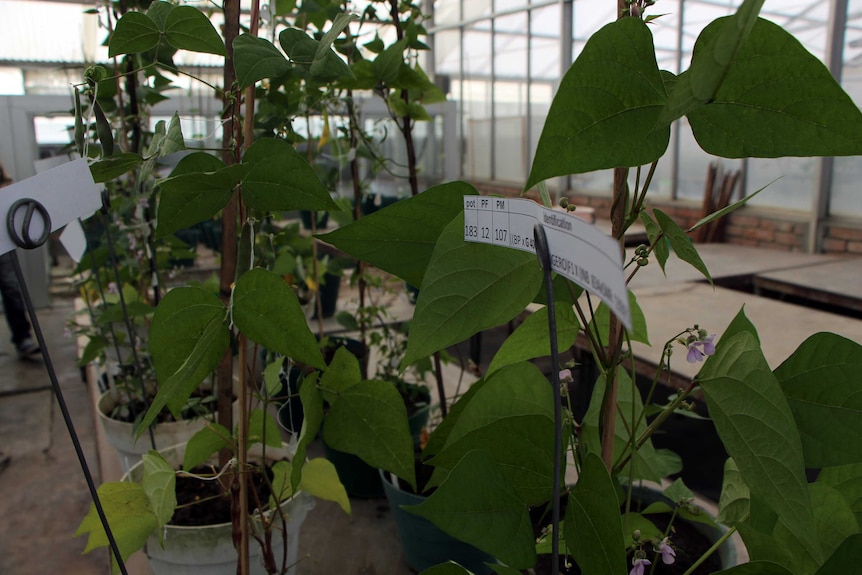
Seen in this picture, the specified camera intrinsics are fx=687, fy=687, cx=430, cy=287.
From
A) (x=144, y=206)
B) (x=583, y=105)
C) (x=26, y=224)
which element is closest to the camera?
(x=583, y=105)

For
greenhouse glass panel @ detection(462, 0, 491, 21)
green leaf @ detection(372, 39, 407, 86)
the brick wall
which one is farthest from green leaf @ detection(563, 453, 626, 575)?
greenhouse glass panel @ detection(462, 0, 491, 21)

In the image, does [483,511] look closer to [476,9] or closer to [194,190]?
[194,190]

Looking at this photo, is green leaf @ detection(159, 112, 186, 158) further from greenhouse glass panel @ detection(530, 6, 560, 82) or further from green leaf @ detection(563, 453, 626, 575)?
greenhouse glass panel @ detection(530, 6, 560, 82)

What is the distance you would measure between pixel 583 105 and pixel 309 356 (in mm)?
252

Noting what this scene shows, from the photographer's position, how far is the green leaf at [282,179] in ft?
1.54

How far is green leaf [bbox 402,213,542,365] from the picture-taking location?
0.37 m

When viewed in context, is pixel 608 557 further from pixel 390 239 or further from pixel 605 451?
pixel 390 239

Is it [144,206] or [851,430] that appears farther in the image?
[144,206]

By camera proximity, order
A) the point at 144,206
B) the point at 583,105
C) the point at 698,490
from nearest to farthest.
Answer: the point at 583,105 < the point at 144,206 < the point at 698,490

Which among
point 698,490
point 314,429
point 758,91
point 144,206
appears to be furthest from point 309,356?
point 698,490

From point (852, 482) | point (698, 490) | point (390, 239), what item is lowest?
point (698, 490)

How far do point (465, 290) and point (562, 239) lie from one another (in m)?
0.08

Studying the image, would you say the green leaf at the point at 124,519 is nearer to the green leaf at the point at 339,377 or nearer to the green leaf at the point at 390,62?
the green leaf at the point at 339,377

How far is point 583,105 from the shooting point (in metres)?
0.30
